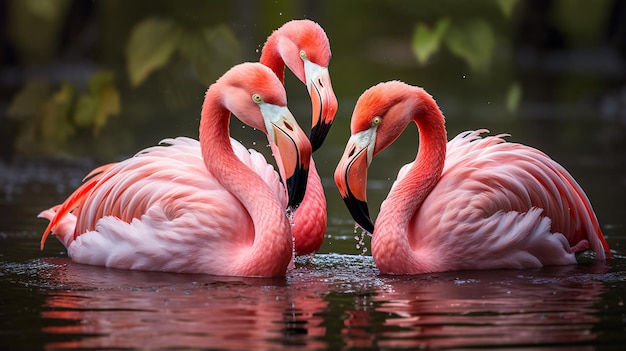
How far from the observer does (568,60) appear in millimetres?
23234

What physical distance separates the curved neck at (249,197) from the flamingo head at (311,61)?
561 millimetres

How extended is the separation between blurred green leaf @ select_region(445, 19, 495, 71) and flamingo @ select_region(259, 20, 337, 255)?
865 mm

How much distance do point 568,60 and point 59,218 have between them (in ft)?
60.0

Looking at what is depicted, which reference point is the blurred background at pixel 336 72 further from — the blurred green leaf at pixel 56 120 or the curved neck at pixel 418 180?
the curved neck at pixel 418 180

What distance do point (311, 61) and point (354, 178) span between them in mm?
1071

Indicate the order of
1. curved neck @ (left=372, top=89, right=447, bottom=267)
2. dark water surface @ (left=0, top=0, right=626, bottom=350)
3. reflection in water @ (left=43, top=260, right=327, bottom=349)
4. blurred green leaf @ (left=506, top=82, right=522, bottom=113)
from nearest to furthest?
reflection in water @ (left=43, top=260, right=327, bottom=349), dark water surface @ (left=0, top=0, right=626, bottom=350), curved neck @ (left=372, top=89, right=447, bottom=267), blurred green leaf @ (left=506, top=82, right=522, bottom=113)

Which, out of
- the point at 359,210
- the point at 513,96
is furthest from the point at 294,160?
the point at 513,96

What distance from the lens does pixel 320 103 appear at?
6.22 meters

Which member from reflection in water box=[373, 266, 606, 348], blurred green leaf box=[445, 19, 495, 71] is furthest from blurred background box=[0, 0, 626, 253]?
reflection in water box=[373, 266, 606, 348]

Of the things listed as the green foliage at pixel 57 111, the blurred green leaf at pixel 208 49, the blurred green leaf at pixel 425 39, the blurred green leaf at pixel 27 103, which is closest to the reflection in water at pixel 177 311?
the blurred green leaf at pixel 425 39

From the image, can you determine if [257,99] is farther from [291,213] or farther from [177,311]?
[177,311]

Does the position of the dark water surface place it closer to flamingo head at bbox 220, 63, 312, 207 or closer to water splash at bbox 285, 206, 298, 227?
water splash at bbox 285, 206, 298, 227

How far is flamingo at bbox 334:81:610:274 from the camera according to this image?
→ 5.70m

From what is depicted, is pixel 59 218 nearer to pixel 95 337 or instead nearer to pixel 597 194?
pixel 95 337
